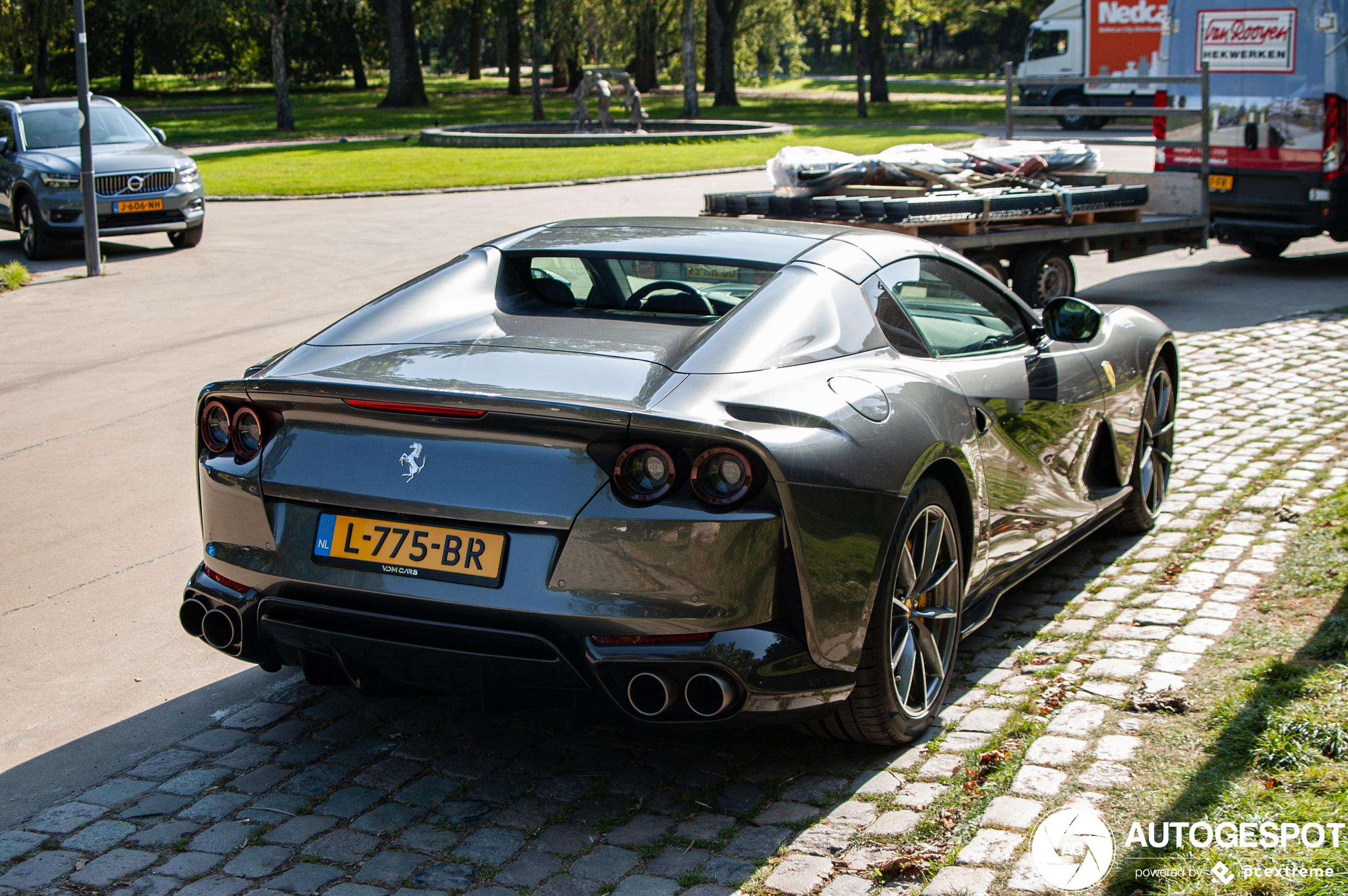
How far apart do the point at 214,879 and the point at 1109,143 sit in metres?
26.0

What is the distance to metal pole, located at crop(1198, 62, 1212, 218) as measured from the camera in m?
13.1

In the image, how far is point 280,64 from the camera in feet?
117

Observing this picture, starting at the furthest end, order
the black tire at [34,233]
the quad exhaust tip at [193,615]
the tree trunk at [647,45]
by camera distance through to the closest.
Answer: the tree trunk at [647,45] < the black tire at [34,233] < the quad exhaust tip at [193,615]

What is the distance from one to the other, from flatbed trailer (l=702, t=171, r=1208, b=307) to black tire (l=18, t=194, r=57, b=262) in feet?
31.2

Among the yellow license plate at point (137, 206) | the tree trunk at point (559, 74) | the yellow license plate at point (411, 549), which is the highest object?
the tree trunk at point (559, 74)

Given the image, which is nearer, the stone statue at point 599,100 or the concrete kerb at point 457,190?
the concrete kerb at point 457,190

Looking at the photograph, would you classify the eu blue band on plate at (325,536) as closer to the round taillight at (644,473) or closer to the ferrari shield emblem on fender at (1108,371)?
the round taillight at (644,473)

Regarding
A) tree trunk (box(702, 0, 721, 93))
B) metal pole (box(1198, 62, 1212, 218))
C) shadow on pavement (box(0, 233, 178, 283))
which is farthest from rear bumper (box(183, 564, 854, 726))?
tree trunk (box(702, 0, 721, 93))

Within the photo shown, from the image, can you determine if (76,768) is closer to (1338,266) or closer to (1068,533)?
(1068,533)

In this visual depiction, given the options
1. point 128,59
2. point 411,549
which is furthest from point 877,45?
point 411,549

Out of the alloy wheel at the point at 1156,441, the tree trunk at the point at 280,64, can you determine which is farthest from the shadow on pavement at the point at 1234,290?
the tree trunk at the point at 280,64

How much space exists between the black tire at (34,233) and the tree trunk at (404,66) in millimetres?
34905

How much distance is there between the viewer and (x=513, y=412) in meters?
3.42

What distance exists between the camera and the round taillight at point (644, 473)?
3377 millimetres
